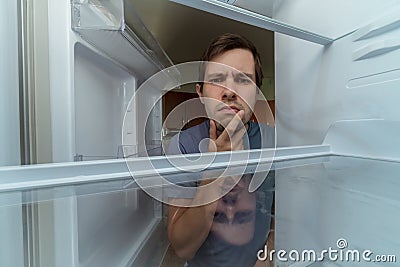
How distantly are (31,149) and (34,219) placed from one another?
0.24 metres

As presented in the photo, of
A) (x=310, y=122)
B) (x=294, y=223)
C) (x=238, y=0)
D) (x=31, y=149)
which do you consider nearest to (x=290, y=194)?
(x=294, y=223)

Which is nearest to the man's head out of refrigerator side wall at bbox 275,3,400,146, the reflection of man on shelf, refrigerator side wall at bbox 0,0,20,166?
the reflection of man on shelf

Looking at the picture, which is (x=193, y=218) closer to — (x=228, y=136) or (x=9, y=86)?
(x=228, y=136)

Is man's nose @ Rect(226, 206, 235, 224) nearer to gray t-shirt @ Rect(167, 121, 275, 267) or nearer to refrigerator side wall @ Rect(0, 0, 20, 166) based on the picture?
gray t-shirt @ Rect(167, 121, 275, 267)

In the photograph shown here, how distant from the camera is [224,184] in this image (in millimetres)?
849

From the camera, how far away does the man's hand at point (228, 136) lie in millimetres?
1017

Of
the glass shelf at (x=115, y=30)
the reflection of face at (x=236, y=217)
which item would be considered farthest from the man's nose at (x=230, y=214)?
the glass shelf at (x=115, y=30)

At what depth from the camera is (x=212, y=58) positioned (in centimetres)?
124

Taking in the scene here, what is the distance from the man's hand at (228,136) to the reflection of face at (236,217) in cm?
22

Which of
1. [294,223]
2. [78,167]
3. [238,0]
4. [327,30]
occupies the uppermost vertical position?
[238,0]

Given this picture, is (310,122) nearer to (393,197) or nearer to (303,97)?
(303,97)

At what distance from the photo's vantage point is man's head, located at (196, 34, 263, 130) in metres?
1.08

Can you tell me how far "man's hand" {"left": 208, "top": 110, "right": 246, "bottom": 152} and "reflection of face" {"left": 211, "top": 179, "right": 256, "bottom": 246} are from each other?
222 millimetres

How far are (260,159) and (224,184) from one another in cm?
29
